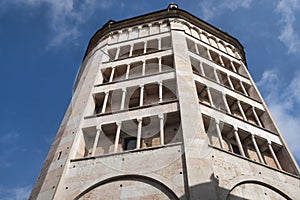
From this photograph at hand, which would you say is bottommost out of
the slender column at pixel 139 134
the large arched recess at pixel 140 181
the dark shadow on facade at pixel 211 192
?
the dark shadow on facade at pixel 211 192

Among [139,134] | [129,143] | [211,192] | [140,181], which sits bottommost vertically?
[211,192]

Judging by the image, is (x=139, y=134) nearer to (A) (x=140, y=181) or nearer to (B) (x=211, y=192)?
(A) (x=140, y=181)

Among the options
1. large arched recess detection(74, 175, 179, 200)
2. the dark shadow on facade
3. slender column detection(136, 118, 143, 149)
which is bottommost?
the dark shadow on facade

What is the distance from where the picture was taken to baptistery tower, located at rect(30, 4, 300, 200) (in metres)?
9.87

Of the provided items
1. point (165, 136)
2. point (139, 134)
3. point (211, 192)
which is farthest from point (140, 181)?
point (165, 136)

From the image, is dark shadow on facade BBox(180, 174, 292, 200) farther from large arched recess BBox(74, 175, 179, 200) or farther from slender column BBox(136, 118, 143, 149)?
slender column BBox(136, 118, 143, 149)

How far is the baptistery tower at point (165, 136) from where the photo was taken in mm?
9867

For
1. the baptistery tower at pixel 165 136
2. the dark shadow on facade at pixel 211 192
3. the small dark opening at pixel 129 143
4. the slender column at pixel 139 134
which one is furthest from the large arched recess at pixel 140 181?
the small dark opening at pixel 129 143

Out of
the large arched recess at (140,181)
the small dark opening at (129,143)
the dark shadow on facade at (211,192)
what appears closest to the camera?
the dark shadow on facade at (211,192)

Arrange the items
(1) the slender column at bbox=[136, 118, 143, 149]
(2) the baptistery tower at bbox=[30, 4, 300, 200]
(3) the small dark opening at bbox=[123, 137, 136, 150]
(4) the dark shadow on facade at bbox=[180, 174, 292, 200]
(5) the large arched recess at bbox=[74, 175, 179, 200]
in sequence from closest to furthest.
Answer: (4) the dark shadow on facade at bbox=[180, 174, 292, 200]
(5) the large arched recess at bbox=[74, 175, 179, 200]
(2) the baptistery tower at bbox=[30, 4, 300, 200]
(1) the slender column at bbox=[136, 118, 143, 149]
(3) the small dark opening at bbox=[123, 137, 136, 150]

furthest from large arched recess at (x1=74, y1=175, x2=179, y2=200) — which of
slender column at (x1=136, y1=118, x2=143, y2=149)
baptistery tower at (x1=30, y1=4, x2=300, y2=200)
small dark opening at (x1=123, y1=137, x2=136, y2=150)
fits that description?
small dark opening at (x1=123, y1=137, x2=136, y2=150)

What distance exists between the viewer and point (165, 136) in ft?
41.2

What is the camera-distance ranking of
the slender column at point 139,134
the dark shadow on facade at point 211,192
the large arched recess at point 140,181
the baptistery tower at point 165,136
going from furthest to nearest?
1. the slender column at point 139,134
2. the baptistery tower at point 165,136
3. the large arched recess at point 140,181
4. the dark shadow on facade at point 211,192

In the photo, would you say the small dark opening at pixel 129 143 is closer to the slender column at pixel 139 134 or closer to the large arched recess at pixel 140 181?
the slender column at pixel 139 134
